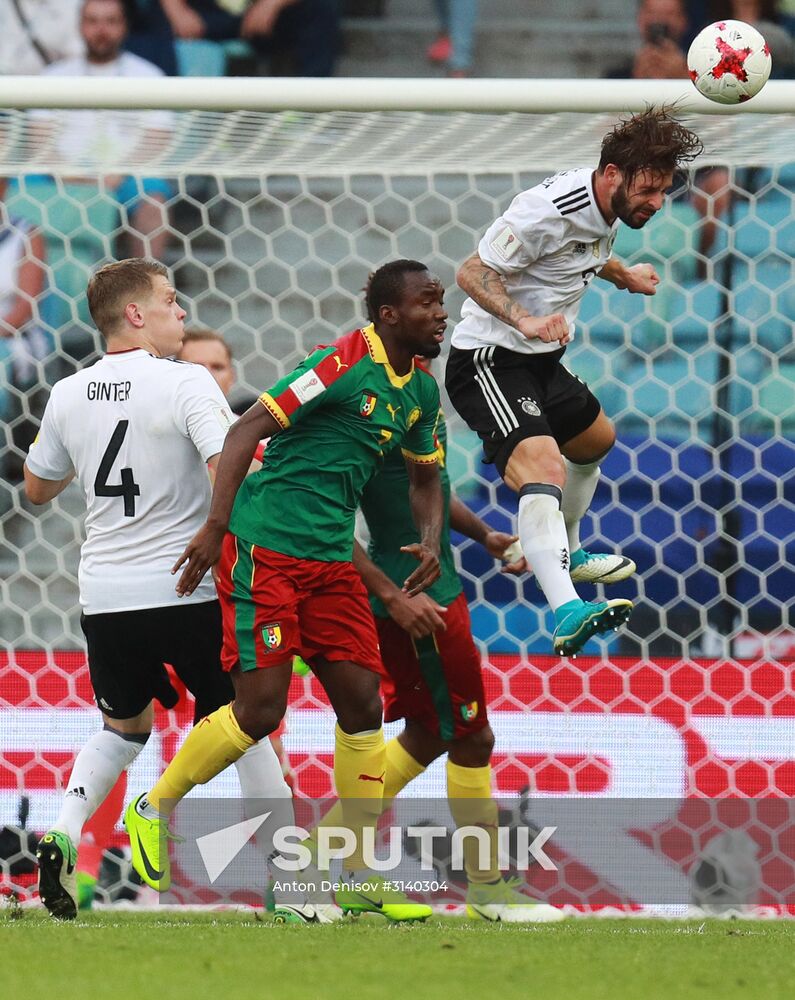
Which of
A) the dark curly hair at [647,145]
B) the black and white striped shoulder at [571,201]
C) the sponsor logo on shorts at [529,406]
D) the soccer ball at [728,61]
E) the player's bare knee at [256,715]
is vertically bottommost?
the player's bare knee at [256,715]

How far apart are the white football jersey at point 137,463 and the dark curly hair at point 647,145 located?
127 cm

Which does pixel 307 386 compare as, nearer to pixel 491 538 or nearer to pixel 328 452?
pixel 328 452

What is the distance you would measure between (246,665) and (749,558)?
10.0 feet

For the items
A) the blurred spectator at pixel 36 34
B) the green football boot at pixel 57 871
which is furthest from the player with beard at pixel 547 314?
the blurred spectator at pixel 36 34

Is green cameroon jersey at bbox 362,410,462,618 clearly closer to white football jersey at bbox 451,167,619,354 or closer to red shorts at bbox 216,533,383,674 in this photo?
white football jersey at bbox 451,167,619,354

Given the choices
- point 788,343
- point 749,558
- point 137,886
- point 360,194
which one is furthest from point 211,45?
point 137,886

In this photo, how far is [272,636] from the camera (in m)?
3.95

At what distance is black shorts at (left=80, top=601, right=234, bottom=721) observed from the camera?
414cm

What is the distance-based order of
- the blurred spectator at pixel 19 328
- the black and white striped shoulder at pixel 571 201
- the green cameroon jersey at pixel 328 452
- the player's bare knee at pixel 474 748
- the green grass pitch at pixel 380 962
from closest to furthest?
the green grass pitch at pixel 380 962
the green cameroon jersey at pixel 328 452
the black and white striped shoulder at pixel 571 201
the player's bare knee at pixel 474 748
the blurred spectator at pixel 19 328

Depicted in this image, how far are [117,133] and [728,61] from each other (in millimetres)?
2249

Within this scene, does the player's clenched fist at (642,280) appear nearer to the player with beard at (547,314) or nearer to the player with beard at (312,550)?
the player with beard at (547,314)

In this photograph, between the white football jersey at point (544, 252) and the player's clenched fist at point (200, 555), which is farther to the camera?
the white football jersey at point (544, 252)

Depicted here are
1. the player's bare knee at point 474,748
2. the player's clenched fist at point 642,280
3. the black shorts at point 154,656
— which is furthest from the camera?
the player's bare knee at point 474,748

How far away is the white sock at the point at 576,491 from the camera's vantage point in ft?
16.2
